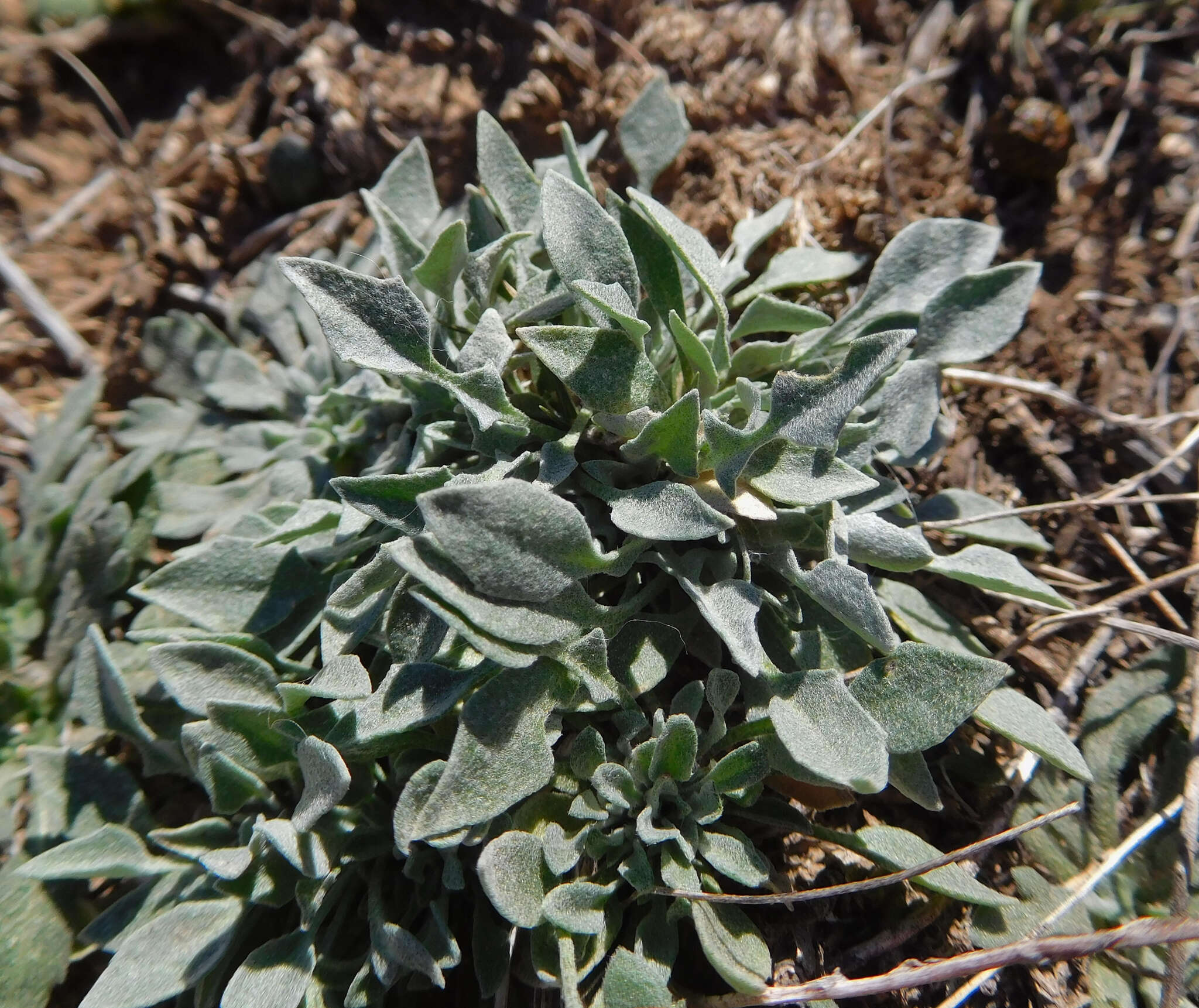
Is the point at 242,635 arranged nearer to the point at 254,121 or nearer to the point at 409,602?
the point at 409,602

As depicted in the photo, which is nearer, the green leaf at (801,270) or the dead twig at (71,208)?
the green leaf at (801,270)

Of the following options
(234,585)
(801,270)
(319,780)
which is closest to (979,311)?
(801,270)

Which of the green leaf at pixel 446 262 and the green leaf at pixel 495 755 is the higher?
the green leaf at pixel 446 262

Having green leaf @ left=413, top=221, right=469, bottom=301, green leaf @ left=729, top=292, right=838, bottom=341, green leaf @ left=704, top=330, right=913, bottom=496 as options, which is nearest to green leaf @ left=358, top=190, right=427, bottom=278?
green leaf @ left=413, top=221, right=469, bottom=301

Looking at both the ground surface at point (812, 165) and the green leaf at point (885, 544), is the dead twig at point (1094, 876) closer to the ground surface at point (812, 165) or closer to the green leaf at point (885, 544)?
the ground surface at point (812, 165)

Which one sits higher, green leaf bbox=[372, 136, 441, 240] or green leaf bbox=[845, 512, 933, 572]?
green leaf bbox=[372, 136, 441, 240]

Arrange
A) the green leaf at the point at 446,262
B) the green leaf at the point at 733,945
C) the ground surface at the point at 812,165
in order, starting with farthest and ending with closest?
1. the ground surface at the point at 812,165
2. the green leaf at the point at 446,262
3. the green leaf at the point at 733,945

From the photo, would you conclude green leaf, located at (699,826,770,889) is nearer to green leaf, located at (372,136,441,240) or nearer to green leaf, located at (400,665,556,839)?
green leaf, located at (400,665,556,839)

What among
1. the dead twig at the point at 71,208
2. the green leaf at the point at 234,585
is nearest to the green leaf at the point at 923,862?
the green leaf at the point at 234,585
